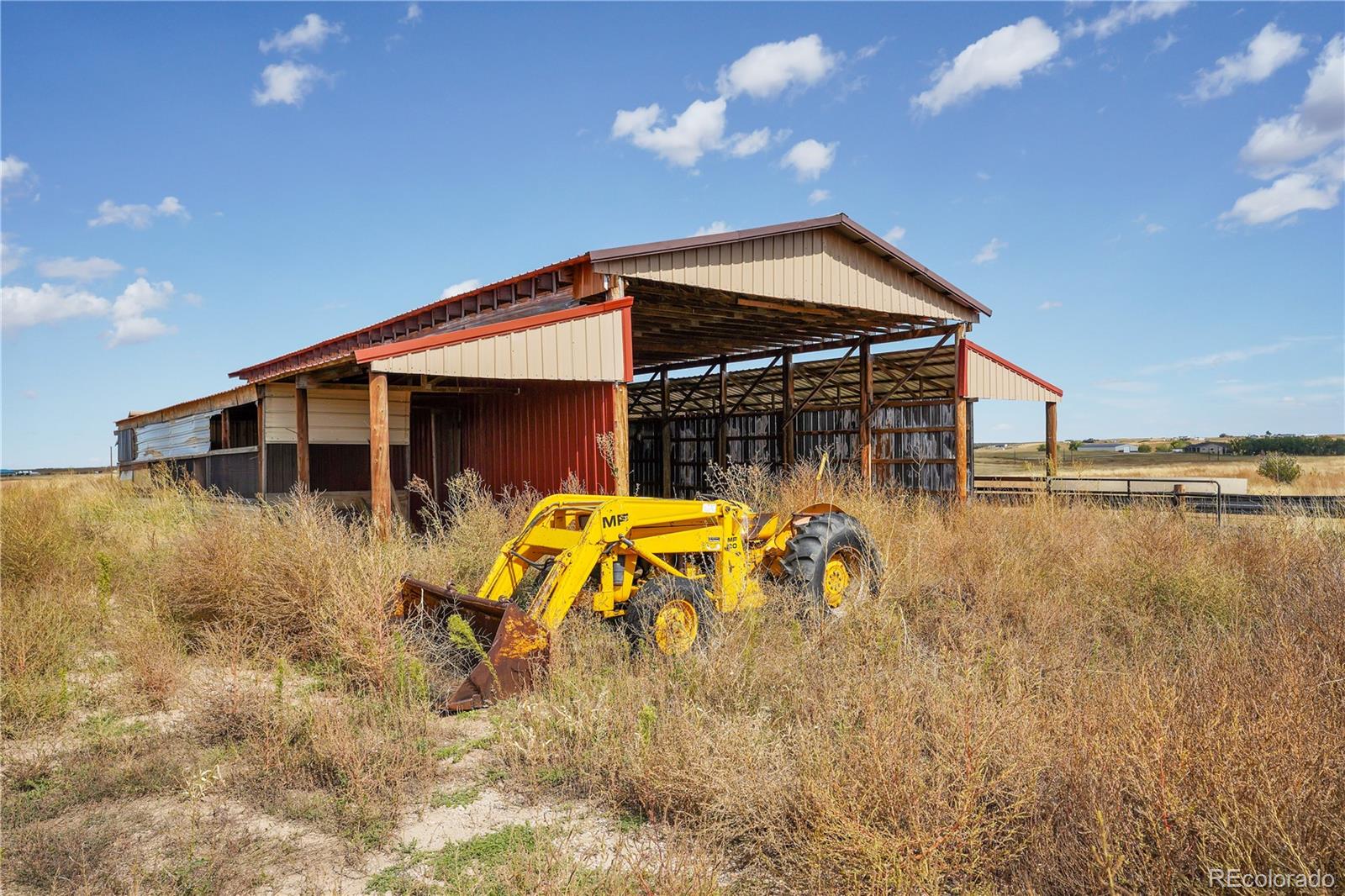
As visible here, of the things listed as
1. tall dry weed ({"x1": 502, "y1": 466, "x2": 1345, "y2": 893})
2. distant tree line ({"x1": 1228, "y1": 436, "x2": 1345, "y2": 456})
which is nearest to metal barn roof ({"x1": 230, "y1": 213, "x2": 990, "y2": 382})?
tall dry weed ({"x1": 502, "y1": 466, "x2": 1345, "y2": 893})

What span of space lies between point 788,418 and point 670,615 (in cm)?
1401

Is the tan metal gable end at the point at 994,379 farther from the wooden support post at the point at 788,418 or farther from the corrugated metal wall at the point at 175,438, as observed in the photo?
the corrugated metal wall at the point at 175,438

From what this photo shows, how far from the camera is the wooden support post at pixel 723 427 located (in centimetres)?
2136

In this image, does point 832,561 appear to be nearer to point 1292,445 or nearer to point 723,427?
point 723,427

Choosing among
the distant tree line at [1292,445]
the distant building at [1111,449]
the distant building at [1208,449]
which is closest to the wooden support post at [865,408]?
the distant tree line at [1292,445]

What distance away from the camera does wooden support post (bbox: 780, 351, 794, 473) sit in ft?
64.9

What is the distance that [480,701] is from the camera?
551 cm

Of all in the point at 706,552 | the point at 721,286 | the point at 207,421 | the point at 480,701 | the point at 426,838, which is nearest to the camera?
the point at 426,838

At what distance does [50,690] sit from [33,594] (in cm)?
279

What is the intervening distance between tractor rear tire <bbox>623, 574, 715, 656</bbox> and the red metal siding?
6.05m

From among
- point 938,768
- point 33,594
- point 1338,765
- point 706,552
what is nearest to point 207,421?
point 33,594

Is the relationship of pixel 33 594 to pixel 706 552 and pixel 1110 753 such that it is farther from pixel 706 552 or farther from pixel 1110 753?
pixel 1110 753

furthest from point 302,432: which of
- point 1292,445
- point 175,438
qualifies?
point 1292,445

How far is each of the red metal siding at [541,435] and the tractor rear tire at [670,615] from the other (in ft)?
19.9
